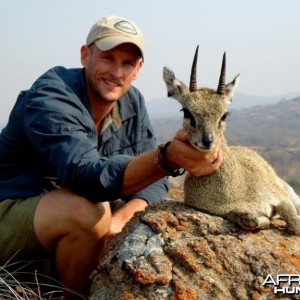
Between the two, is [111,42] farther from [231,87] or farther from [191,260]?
[191,260]

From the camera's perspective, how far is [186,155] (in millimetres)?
5582

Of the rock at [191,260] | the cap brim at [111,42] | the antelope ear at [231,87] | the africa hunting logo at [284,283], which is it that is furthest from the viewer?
the cap brim at [111,42]

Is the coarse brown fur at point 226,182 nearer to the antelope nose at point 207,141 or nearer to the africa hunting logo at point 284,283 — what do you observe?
the antelope nose at point 207,141

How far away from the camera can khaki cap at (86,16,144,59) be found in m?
6.84

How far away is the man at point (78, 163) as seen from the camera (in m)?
5.79

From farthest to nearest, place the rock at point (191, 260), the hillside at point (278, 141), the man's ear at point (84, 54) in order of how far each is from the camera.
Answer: the hillside at point (278, 141) < the man's ear at point (84, 54) < the rock at point (191, 260)

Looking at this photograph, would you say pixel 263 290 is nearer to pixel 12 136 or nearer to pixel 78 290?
pixel 78 290

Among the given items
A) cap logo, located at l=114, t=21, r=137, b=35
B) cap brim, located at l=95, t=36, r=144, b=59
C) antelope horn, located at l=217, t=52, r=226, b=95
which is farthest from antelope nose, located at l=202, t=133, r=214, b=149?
cap logo, located at l=114, t=21, r=137, b=35

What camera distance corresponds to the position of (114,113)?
7566mm

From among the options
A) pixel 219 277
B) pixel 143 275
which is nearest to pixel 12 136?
pixel 143 275

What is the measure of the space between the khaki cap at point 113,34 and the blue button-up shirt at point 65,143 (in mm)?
516

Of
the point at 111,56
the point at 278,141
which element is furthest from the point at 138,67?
the point at 278,141

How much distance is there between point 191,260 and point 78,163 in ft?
5.25

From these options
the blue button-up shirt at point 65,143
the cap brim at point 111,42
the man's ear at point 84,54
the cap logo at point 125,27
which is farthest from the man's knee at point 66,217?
the cap logo at point 125,27
